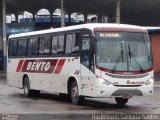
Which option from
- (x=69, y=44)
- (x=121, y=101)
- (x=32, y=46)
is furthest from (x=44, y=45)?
(x=121, y=101)

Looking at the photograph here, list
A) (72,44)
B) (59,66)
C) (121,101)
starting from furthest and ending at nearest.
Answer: (59,66) → (121,101) → (72,44)

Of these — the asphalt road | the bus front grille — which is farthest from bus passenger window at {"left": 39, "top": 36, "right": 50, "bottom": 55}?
the bus front grille

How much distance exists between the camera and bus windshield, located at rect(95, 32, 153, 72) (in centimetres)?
1694

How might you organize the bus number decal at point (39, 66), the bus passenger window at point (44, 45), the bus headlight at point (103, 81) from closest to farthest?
the bus headlight at point (103, 81) → the bus number decal at point (39, 66) → the bus passenger window at point (44, 45)

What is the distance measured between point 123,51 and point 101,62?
855mm

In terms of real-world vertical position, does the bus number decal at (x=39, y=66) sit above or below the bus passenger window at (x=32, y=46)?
below

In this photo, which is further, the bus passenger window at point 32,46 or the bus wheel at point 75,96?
the bus passenger window at point 32,46

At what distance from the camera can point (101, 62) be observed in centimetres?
1688

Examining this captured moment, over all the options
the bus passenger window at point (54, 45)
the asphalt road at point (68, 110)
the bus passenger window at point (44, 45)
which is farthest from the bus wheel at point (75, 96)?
the bus passenger window at point (44, 45)

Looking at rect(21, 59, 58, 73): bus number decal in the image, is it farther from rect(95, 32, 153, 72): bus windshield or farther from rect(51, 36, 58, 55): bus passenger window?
rect(95, 32, 153, 72): bus windshield

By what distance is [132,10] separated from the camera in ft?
213

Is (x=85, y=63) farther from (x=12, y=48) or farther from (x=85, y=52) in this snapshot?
(x=12, y=48)

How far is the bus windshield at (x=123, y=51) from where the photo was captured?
55.6 feet

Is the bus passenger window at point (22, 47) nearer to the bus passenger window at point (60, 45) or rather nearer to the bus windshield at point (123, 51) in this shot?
the bus passenger window at point (60, 45)
